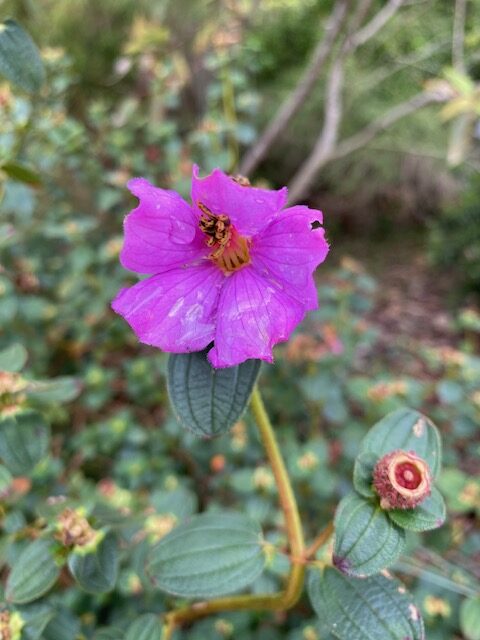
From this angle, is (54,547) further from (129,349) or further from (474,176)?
(474,176)

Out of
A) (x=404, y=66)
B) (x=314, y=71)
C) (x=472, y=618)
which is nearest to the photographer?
(x=472, y=618)

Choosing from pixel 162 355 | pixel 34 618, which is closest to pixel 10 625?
pixel 34 618

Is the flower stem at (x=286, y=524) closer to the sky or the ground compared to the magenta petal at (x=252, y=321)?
closer to the ground

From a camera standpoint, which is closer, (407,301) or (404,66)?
(404,66)

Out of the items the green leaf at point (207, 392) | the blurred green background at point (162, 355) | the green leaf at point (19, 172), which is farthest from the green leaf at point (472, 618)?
the green leaf at point (19, 172)

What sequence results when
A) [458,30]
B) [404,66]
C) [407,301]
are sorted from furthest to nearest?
[407,301], [404,66], [458,30]

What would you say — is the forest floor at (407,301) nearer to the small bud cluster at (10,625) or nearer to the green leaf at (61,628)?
the green leaf at (61,628)

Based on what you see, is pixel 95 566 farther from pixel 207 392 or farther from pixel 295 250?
pixel 295 250

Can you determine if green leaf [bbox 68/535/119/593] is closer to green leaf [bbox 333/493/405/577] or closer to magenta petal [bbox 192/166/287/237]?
green leaf [bbox 333/493/405/577]
